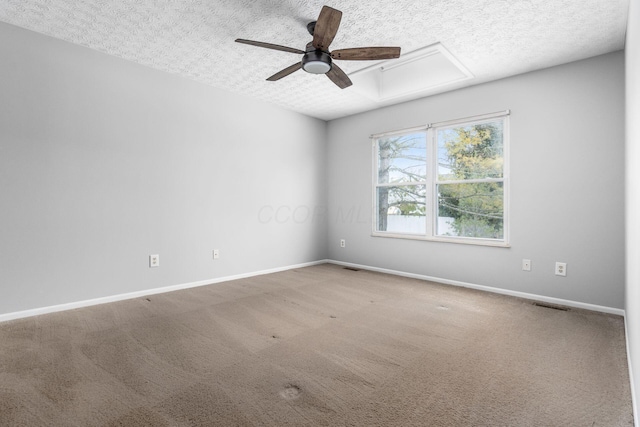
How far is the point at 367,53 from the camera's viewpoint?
2.43 m

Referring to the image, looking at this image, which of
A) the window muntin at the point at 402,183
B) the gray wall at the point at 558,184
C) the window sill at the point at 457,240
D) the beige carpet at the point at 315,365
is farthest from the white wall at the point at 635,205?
the window muntin at the point at 402,183

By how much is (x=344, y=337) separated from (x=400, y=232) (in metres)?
2.50

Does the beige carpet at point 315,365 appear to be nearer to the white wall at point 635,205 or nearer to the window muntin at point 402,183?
the white wall at point 635,205

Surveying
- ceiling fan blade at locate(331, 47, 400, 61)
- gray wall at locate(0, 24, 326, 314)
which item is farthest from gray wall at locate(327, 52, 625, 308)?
gray wall at locate(0, 24, 326, 314)

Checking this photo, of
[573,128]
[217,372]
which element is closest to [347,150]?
[573,128]

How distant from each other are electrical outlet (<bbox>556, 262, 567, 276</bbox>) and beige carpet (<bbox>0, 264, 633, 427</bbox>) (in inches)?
15.3

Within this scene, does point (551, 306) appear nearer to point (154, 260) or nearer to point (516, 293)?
point (516, 293)

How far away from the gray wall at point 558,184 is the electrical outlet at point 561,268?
40 mm

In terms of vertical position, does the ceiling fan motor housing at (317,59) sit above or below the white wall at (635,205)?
above

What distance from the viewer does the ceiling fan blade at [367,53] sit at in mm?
2375

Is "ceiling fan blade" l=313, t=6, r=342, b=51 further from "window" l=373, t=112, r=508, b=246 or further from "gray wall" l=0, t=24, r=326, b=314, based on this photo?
"window" l=373, t=112, r=508, b=246

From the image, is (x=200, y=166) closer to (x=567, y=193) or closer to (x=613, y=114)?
(x=567, y=193)

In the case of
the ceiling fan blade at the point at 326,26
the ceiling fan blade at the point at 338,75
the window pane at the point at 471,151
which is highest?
the ceiling fan blade at the point at 326,26

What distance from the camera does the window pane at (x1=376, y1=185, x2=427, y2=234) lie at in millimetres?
4332
